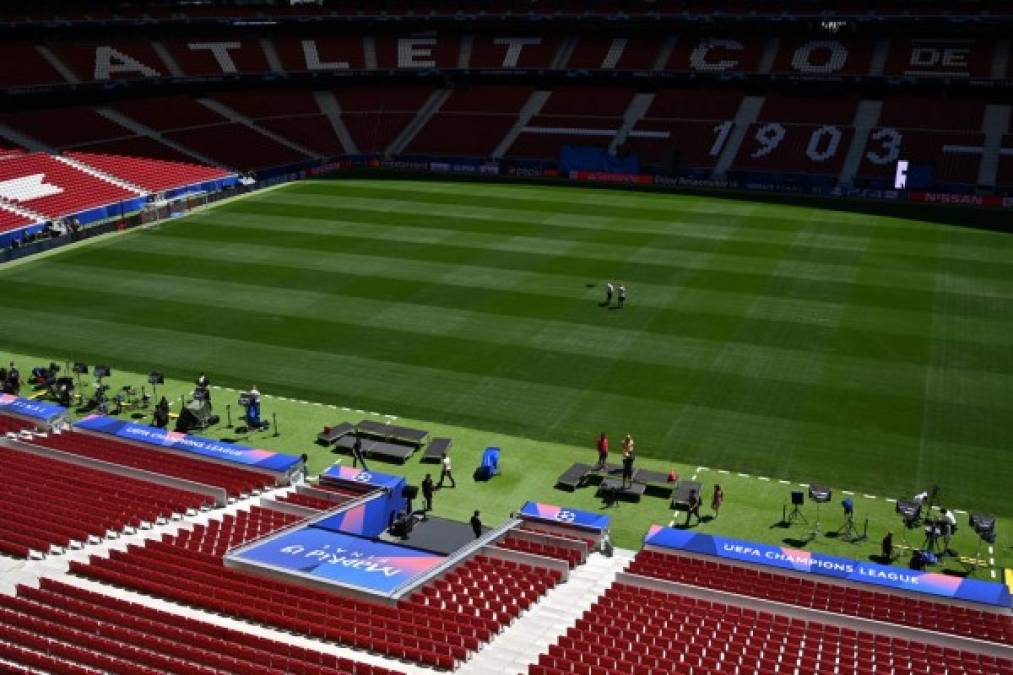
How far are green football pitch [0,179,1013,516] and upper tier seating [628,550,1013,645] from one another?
786cm

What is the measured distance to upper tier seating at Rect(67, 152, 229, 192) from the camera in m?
65.8

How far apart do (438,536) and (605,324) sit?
1774cm

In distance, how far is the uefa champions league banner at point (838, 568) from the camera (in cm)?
2000

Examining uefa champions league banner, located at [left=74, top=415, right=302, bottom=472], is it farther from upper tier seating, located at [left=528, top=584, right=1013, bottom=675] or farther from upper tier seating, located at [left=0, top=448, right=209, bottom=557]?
upper tier seating, located at [left=528, top=584, right=1013, bottom=675]

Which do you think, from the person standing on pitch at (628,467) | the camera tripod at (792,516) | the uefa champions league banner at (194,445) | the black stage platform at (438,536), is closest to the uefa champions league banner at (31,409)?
the uefa champions league banner at (194,445)

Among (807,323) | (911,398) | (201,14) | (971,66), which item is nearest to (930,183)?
(971,66)

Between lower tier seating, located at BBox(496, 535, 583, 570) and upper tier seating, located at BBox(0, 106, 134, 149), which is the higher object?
upper tier seating, located at BBox(0, 106, 134, 149)

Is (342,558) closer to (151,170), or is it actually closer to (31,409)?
(31,409)

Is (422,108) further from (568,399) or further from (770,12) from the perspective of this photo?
(568,399)

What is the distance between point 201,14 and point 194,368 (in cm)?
5770

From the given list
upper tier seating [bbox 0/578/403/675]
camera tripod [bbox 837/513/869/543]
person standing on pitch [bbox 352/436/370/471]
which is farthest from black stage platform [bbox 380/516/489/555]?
camera tripod [bbox 837/513/869/543]

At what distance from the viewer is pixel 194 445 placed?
27281 millimetres

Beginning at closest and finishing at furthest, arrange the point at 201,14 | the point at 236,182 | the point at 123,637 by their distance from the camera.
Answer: the point at 123,637
the point at 236,182
the point at 201,14

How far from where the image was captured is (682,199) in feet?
214
